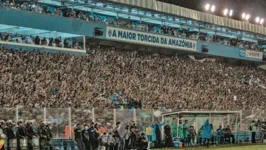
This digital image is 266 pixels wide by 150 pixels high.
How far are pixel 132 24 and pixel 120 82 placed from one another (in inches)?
450

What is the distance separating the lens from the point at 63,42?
43.4 meters

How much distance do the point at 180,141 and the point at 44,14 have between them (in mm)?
15825

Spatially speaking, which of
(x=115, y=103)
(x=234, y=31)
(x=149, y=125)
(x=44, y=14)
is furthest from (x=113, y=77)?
(x=234, y=31)

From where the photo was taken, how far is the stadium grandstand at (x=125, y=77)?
1102 inches

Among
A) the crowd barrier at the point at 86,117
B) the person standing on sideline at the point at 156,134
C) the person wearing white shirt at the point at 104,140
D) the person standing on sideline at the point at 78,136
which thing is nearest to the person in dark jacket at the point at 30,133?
the crowd barrier at the point at 86,117

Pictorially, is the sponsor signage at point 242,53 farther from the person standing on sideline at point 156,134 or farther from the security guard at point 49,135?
the security guard at point 49,135

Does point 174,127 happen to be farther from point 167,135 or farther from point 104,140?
point 104,140

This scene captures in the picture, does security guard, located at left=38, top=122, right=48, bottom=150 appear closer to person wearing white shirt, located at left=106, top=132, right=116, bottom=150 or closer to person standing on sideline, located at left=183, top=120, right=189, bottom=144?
person wearing white shirt, located at left=106, top=132, right=116, bottom=150

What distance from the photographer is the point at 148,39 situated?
52.2m

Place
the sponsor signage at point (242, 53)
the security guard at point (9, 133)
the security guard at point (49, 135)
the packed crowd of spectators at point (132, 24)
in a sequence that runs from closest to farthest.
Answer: the security guard at point (9, 133) → the security guard at point (49, 135) → the packed crowd of spectators at point (132, 24) → the sponsor signage at point (242, 53)

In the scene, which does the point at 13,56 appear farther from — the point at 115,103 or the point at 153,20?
the point at 153,20

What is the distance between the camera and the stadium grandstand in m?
28.0

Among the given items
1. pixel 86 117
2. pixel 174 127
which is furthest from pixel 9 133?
pixel 174 127

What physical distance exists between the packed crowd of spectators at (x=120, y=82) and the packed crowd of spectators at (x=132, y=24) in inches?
104
